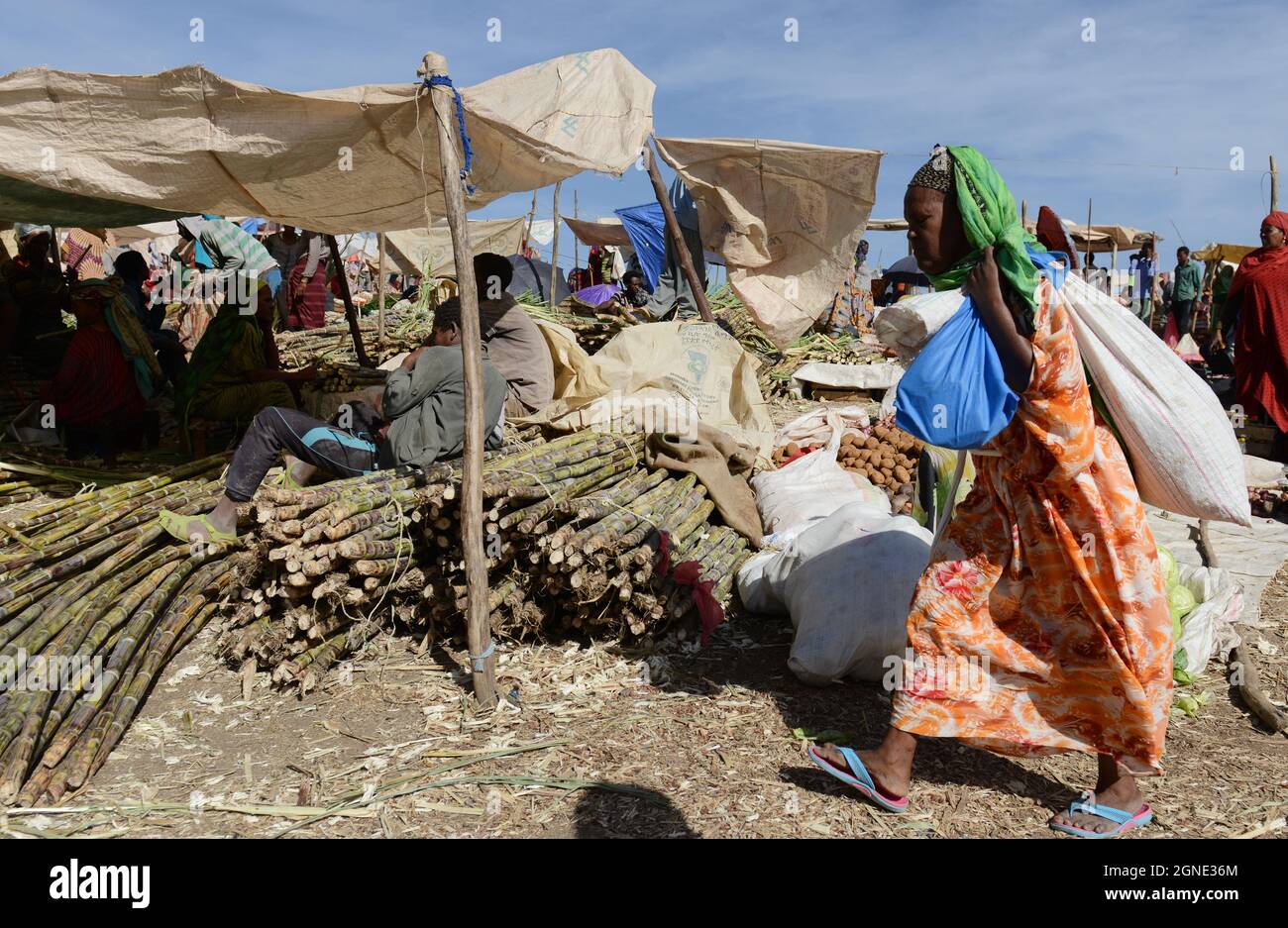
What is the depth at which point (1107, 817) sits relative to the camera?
259 cm

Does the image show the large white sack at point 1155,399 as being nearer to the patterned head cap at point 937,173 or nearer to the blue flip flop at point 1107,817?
the patterned head cap at point 937,173

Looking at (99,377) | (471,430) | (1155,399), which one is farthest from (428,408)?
(99,377)

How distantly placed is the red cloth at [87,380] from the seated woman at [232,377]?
1.45 ft

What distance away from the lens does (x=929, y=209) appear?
97.5 inches

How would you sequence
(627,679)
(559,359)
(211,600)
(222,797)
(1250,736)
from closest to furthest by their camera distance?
(222,797) < (1250,736) < (627,679) < (211,600) < (559,359)

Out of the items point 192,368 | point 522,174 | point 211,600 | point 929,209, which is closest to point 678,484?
point 522,174

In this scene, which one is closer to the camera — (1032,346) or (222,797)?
(1032,346)

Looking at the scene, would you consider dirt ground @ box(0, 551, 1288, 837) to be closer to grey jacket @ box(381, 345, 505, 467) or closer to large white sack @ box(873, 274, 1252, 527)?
grey jacket @ box(381, 345, 505, 467)

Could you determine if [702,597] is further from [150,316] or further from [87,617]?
[150,316]

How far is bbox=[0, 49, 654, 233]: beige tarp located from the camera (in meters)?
3.72

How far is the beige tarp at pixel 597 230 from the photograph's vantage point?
19891 millimetres

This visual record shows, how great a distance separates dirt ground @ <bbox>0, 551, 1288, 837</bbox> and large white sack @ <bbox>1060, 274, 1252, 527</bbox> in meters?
0.98
